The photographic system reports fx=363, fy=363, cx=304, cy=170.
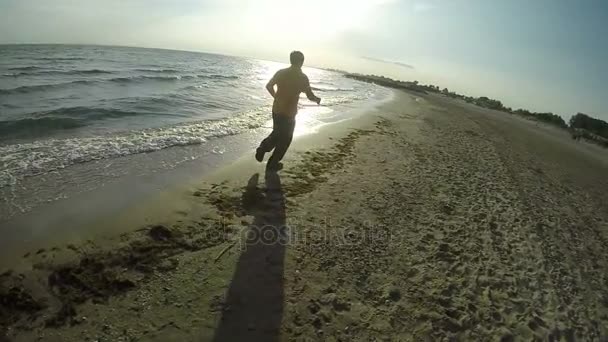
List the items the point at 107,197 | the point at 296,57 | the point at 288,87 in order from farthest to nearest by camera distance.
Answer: the point at 288,87 < the point at 296,57 < the point at 107,197

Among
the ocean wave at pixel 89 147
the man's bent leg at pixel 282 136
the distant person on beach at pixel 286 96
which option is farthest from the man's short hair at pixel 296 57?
the ocean wave at pixel 89 147

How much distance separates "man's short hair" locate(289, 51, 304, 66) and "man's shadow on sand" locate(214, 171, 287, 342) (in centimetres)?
239

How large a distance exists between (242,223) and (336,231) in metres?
1.22

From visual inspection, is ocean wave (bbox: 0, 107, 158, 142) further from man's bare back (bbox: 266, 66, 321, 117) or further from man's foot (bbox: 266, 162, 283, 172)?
man's bare back (bbox: 266, 66, 321, 117)

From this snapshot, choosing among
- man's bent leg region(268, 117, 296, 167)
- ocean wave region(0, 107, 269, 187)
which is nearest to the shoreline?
ocean wave region(0, 107, 269, 187)

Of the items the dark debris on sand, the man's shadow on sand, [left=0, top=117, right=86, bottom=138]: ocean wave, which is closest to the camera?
the dark debris on sand

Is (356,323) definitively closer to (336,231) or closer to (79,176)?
(336,231)

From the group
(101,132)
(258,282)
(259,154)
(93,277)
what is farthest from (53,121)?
(258,282)

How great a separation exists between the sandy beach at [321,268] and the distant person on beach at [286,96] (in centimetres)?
60

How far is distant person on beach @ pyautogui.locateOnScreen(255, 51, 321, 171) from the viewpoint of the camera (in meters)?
6.12

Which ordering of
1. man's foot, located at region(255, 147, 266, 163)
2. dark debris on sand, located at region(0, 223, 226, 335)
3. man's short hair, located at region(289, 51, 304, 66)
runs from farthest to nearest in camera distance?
man's foot, located at region(255, 147, 266, 163) < man's short hair, located at region(289, 51, 304, 66) < dark debris on sand, located at region(0, 223, 226, 335)

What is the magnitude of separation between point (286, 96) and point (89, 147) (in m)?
4.10

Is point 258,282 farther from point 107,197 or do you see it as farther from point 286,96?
point 286,96

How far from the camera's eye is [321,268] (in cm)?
393
